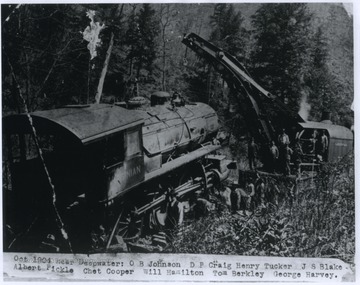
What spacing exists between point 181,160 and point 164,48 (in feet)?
5.68

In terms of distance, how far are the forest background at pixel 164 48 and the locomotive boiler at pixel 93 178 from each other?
26.3 inches

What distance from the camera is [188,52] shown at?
233 inches

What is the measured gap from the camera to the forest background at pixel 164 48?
552 cm

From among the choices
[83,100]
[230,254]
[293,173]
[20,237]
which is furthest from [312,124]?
[20,237]

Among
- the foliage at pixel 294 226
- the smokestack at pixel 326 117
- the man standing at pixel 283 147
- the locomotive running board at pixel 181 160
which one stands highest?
the smokestack at pixel 326 117

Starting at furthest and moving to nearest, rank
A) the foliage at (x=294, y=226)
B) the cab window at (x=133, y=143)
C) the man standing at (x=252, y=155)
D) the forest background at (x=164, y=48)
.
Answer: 1. the man standing at (x=252, y=155)
2. the forest background at (x=164, y=48)
3. the foliage at (x=294, y=226)
4. the cab window at (x=133, y=143)

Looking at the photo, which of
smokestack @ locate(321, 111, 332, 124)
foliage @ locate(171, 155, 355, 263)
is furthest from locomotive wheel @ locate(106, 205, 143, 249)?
smokestack @ locate(321, 111, 332, 124)

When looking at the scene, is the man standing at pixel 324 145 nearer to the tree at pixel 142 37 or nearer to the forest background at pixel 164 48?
the forest background at pixel 164 48

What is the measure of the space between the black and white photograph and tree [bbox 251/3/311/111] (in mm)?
15

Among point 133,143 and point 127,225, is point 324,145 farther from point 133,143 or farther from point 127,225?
point 127,225

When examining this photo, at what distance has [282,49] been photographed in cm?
570

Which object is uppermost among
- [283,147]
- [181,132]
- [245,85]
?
[245,85]

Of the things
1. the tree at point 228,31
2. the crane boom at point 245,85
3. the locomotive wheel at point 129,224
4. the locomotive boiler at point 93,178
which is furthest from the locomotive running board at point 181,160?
the tree at point 228,31

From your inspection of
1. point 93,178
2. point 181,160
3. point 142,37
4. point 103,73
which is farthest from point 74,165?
point 142,37
